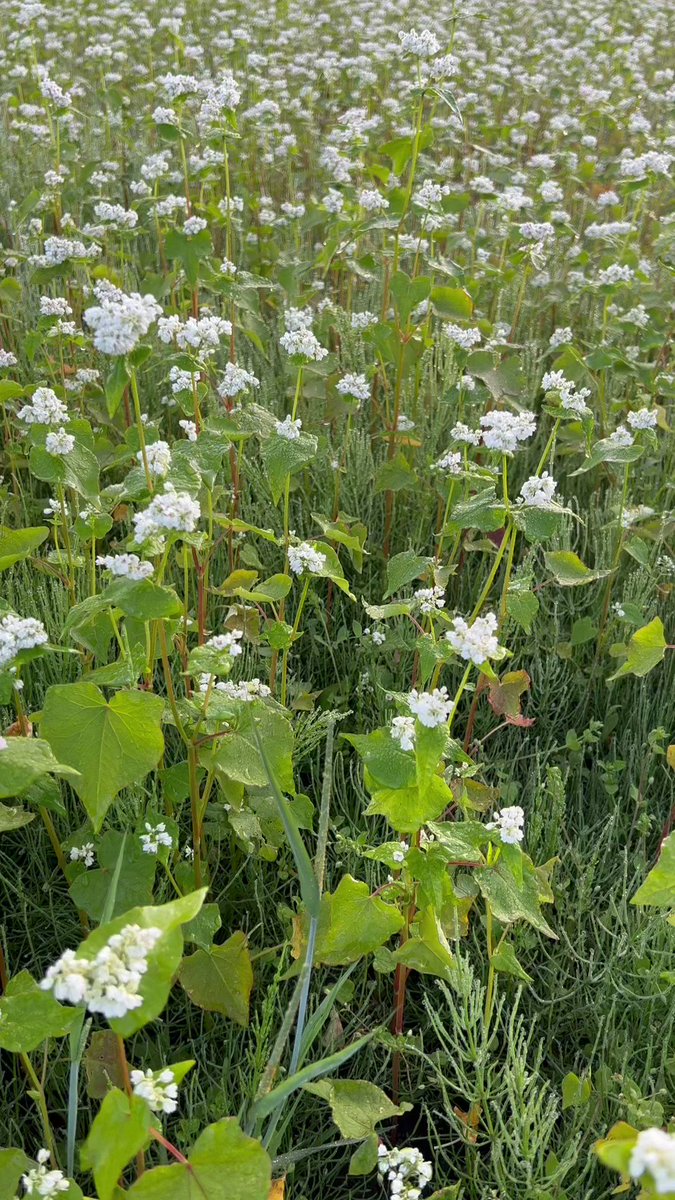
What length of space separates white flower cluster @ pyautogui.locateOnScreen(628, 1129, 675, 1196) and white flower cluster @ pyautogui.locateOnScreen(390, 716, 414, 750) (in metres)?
0.81

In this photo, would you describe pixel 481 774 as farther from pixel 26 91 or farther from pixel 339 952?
pixel 26 91

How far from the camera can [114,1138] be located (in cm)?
108

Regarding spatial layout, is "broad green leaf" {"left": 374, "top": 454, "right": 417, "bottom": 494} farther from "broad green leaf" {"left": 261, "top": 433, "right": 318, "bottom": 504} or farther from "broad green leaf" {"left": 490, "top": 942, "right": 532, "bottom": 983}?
"broad green leaf" {"left": 490, "top": 942, "right": 532, "bottom": 983}

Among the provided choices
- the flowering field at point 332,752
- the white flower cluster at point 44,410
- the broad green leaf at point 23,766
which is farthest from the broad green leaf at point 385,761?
the white flower cluster at point 44,410

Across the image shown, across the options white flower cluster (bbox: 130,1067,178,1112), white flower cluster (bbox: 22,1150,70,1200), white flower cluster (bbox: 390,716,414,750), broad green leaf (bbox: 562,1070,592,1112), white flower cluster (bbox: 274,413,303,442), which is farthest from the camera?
white flower cluster (bbox: 274,413,303,442)

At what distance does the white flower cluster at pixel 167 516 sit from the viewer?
150cm

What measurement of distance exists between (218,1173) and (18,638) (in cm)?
82

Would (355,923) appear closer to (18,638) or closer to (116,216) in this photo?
(18,638)

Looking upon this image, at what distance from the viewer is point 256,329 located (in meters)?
3.46

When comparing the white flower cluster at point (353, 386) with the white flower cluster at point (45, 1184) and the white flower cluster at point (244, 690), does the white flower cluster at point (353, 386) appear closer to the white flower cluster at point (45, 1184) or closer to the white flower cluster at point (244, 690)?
the white flower cluster at point (244, 690)

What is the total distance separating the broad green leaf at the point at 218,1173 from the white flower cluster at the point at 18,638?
0.76m

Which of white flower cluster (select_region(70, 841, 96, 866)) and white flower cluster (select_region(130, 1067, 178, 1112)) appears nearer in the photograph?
white flower cluster (select_region(130, 1067, 178, 1112))

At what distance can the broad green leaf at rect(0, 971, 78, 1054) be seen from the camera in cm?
137

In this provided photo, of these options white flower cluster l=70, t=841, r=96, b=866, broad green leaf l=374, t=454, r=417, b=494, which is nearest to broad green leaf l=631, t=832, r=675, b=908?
white flower cluster l=70, t=841, r=96, b=866
